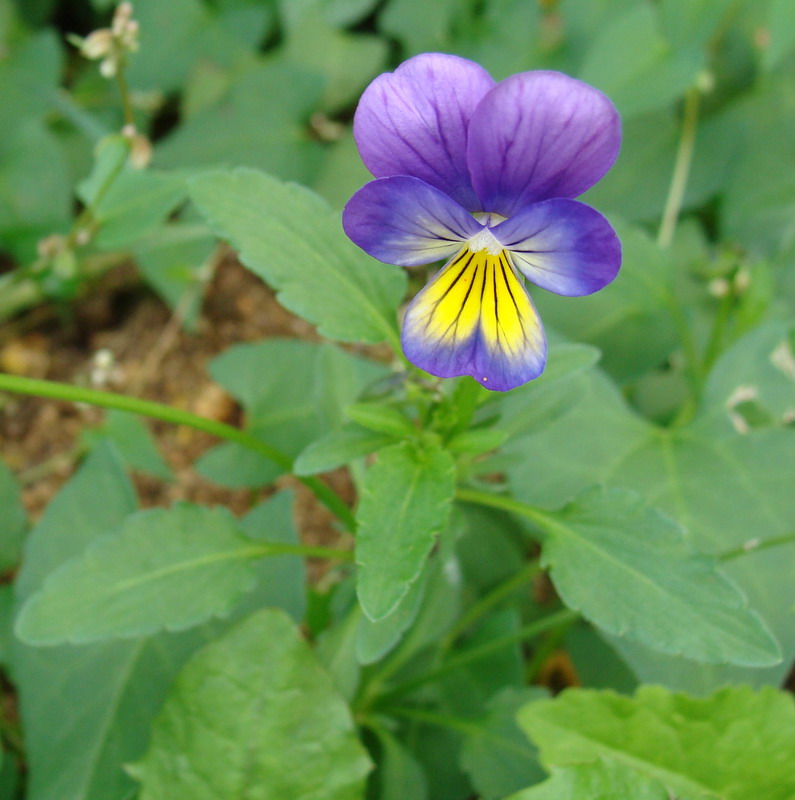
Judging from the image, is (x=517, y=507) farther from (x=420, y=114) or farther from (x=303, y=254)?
(x=420, y=114)

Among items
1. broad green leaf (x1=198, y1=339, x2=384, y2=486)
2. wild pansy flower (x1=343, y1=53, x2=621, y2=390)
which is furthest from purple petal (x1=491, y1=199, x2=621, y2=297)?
broad green leaf (x1=198, y1=339, x2=384, y2=486)

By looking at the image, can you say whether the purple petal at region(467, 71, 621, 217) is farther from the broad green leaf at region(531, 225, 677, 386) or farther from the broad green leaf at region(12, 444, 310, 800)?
the broad green leaf at region(531, 225, 677, 386)

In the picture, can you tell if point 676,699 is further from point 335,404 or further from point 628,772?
point 335,404

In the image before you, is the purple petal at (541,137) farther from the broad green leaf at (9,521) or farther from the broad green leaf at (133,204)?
the broad green leaf at (9,521)

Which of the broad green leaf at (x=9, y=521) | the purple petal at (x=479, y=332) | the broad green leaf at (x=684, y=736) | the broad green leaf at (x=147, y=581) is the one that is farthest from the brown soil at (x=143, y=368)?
the purple petal at (x=479, y=332)

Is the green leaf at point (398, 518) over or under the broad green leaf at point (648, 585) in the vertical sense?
over
